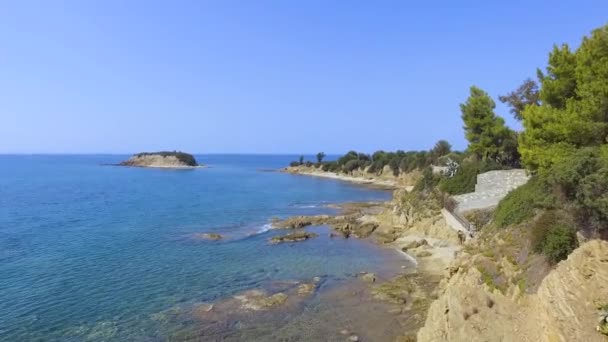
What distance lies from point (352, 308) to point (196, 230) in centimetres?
2435

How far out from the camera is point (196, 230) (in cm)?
4244

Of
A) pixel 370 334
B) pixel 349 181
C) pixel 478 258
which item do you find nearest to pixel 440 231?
pixel 478 258

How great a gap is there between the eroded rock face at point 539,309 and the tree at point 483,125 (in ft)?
99.8

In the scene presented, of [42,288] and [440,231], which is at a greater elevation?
[440,231]

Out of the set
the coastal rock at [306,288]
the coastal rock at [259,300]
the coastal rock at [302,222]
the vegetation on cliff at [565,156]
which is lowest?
the coastal rock at [259,300]

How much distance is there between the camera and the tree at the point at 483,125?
145 feet

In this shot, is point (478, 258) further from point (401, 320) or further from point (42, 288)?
point (42, 288)

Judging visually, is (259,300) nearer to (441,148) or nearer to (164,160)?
(441,148)

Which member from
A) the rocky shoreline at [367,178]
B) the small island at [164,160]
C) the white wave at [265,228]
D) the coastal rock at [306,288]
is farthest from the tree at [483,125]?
the small island at [164,160]

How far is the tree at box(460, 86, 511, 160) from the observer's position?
44.3 metres

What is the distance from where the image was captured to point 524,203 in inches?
845

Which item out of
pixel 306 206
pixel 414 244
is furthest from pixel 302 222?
pixel 306 206

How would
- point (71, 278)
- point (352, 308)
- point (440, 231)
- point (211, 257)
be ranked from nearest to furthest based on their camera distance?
point (352, 308) → point (71, 278) → point (211, 257) → point (440, 231)

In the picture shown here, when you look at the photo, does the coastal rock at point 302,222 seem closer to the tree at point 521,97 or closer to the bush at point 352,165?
the tree at point 521,97
